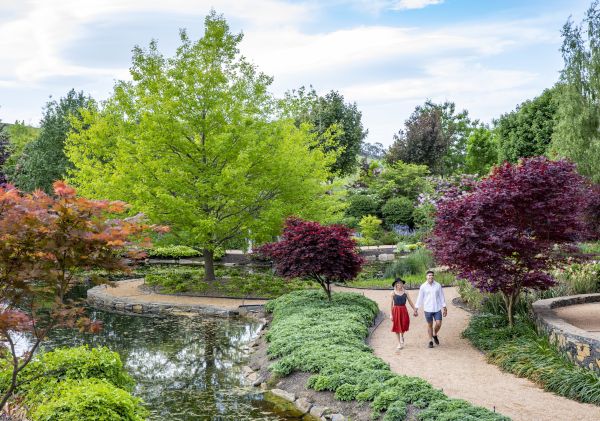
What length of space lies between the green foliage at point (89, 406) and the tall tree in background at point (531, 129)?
1319 inches

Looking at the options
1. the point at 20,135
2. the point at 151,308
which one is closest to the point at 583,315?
the point at 151,308

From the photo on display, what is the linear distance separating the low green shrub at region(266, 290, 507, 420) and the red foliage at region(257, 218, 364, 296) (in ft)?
2.72

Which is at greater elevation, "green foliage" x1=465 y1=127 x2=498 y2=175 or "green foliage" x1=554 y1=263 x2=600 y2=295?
"green foliage" x1=465 y1=127 x2=498 y2=175

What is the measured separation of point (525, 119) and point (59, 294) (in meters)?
36.7

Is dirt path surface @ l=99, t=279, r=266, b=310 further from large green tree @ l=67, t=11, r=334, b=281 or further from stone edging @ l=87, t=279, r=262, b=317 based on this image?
large green tree @ l=67, t=11, r=334, b=281

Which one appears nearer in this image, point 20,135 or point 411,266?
point 411,266

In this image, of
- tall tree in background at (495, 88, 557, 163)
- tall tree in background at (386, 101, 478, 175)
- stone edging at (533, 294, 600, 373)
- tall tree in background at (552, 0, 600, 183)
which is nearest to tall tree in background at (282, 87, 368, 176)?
tall tree in background at (386, 101, 478, 175)

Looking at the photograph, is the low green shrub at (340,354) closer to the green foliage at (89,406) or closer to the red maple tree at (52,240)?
the green foliage at (89,406)

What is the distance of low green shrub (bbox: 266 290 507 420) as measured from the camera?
24.9 ft

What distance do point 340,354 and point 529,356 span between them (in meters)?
3.02

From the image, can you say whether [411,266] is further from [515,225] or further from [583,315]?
[515,225]

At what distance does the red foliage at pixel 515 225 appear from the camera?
10.5m

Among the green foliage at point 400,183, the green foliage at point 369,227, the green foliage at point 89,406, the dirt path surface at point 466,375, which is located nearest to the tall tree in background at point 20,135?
the green foliage at point 400,183

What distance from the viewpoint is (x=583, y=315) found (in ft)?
39.4
